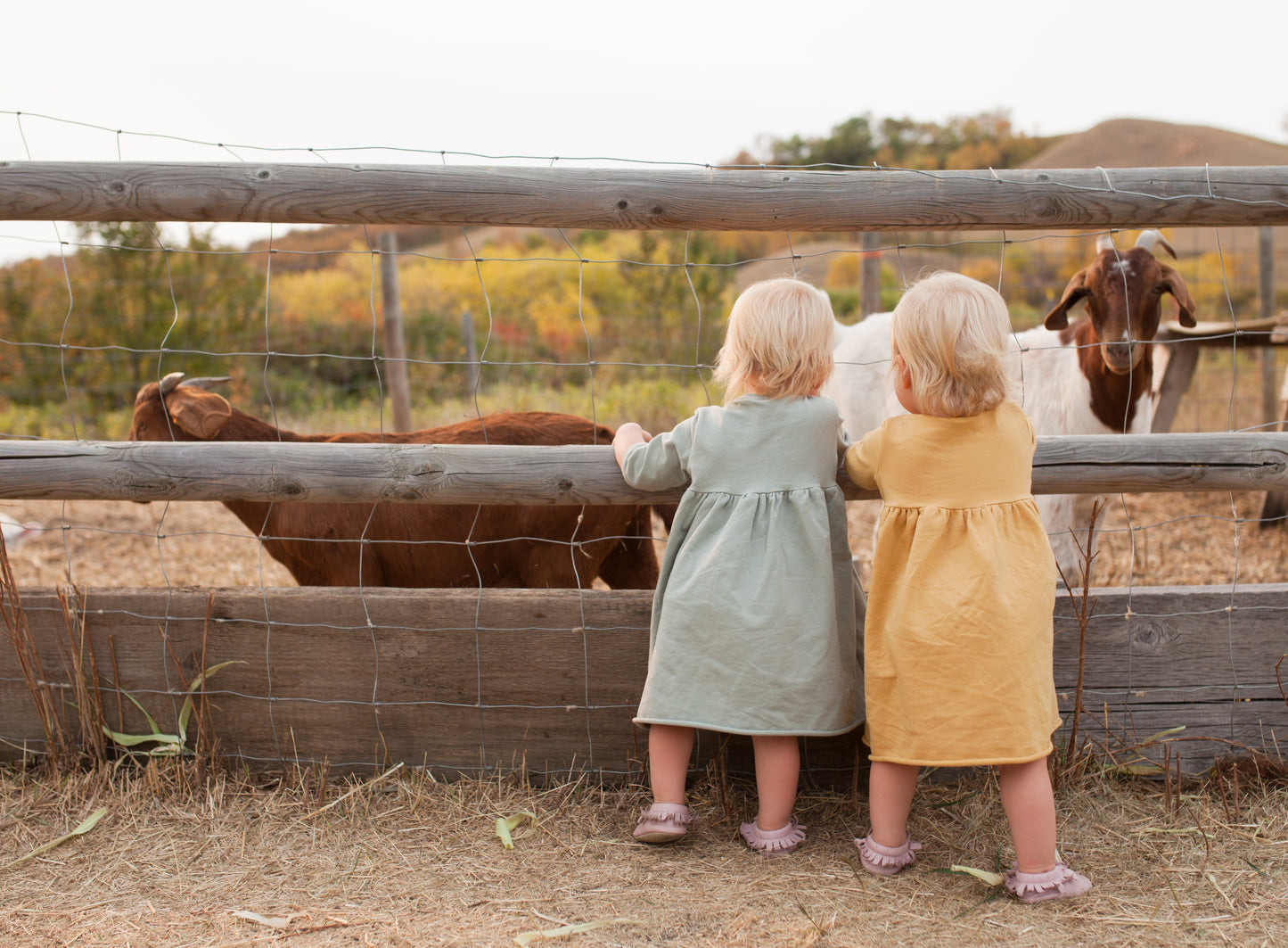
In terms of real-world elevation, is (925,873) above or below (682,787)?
below

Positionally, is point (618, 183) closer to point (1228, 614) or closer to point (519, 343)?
point (1228, 614)

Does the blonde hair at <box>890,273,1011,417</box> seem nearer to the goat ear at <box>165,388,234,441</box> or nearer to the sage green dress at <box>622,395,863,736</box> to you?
the sage green dress at <box>622,395,863,736</box>

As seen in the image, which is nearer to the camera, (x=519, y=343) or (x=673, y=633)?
(x=673, y=633)

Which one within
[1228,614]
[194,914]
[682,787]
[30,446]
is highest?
[30,446]

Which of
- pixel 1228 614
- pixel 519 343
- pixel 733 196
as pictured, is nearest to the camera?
pixel 733 196

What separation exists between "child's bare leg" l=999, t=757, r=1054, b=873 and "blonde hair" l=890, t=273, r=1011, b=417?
34.3 inches

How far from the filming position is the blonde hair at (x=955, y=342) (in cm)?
213

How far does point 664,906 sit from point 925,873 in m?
0.67

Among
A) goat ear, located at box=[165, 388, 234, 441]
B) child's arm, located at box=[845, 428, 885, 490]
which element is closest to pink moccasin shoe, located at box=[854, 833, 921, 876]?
child's arm, located at box=[845, 428, 885, 490]

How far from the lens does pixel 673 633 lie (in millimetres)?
2342

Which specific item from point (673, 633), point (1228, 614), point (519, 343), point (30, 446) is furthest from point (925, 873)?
point (519, 343)

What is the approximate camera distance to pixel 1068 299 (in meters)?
3.63

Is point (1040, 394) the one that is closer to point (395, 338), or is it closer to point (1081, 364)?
point (1081, 364)

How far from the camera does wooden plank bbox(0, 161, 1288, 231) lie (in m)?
2.48
